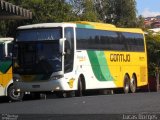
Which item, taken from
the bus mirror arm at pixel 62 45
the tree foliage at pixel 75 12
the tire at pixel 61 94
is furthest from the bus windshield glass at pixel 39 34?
the tree foliage at pixel 75 12

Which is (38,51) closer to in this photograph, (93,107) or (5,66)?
(5,66)

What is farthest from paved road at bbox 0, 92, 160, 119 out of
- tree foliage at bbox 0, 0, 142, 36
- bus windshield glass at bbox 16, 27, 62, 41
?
tree foliage at bbox 0, 0, 142, 36

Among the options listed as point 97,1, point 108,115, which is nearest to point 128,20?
point 97,1

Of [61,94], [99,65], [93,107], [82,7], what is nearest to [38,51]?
[61,94]

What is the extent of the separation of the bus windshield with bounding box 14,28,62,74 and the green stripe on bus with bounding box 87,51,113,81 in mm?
2550

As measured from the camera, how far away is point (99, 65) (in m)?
26.8

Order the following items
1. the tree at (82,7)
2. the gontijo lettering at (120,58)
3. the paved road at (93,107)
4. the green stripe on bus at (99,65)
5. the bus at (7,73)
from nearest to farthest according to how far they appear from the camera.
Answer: the paved road at (93,107), the bus at (7,73), the green stripe on bus at (99,65), the gontijo lettering at (120,58), the tree at (82,7)

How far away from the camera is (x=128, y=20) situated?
213 feet

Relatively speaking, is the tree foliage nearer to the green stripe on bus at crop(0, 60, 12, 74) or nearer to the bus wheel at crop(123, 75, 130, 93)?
the green stripe on bus at crop(0, 60, 12, 74)

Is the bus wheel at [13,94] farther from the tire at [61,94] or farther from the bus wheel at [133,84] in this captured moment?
the bus wheel at [133,84]

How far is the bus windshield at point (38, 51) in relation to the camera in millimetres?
23422

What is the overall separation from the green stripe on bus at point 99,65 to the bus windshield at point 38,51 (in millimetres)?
2550

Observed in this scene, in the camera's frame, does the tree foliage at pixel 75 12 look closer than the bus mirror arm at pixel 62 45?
No

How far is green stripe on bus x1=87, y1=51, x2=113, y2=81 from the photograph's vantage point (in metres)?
26.0
